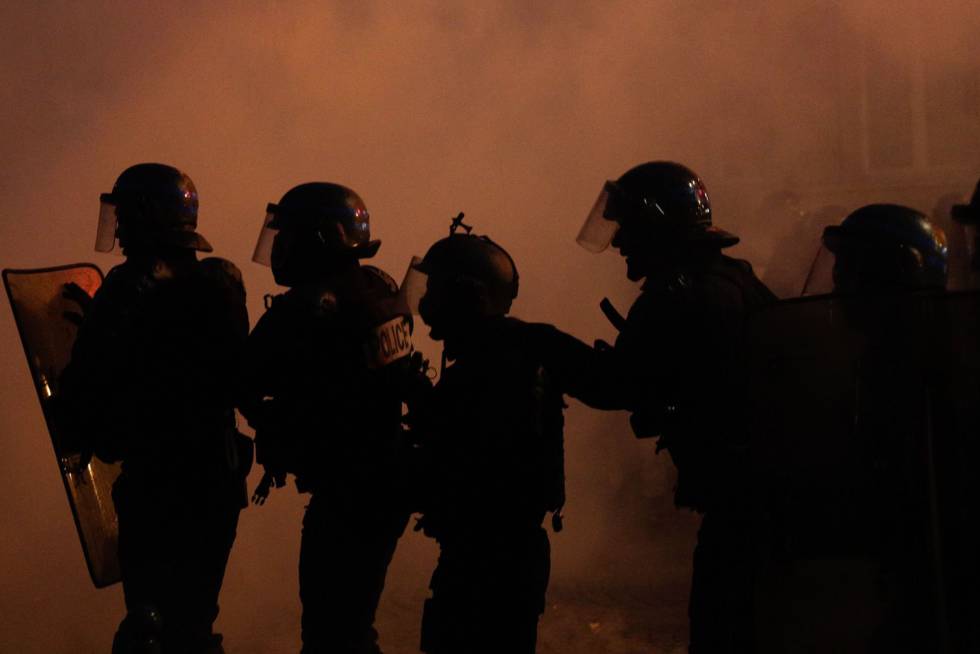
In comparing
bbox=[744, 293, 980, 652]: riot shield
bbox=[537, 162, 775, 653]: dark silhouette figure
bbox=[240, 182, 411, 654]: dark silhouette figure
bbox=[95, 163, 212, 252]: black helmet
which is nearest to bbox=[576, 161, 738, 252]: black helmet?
bbox=[537, 162, 775, 653]: dark silhouette figure

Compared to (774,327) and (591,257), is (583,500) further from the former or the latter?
(774,327)

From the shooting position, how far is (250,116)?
7078mm

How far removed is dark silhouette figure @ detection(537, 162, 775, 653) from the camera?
3.08 m

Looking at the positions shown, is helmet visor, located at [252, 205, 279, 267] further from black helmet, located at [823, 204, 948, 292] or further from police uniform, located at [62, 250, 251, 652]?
black helmet, located at [823, 204, 948, 292]

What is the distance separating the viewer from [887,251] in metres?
3.06

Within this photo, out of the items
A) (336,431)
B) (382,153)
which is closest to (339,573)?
(336,431)

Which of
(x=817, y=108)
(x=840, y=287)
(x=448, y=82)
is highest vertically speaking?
(x=817, y=108)

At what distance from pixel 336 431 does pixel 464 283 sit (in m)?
0.57

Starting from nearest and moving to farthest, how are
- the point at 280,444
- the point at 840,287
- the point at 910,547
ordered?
the point at 910,547 → the point at 840,287 → the point at 280,444

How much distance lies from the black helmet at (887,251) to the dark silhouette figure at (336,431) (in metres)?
1.10

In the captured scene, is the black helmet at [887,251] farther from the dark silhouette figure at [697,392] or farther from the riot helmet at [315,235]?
the riot helmet at [315,235]

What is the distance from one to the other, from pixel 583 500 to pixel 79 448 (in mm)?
3366

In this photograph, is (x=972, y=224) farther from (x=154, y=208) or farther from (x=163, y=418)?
(x=154, y=208)

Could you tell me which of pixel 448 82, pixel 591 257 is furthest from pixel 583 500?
pixel 448 82
